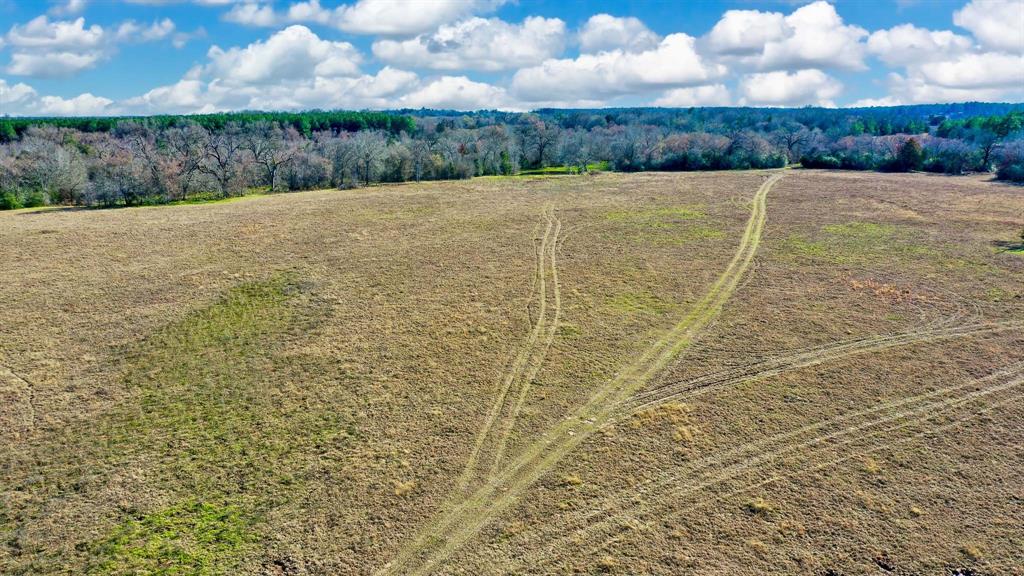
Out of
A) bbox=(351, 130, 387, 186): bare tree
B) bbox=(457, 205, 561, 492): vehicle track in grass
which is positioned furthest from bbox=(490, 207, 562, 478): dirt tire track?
bbox=(351, 130, 387, 186): bare tree

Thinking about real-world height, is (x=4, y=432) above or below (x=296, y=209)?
below

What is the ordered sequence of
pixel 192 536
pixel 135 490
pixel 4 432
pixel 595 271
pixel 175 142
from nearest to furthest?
pixel 192 536
pixel 135 490
pixel 4 432
pixel 595 271
pixel 175 142

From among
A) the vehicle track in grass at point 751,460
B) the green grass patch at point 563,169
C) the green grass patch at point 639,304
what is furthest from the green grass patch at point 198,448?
the green grass patch at point 563,169

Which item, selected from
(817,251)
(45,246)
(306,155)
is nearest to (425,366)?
(817,251)

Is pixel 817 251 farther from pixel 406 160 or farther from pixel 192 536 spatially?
pixel 406 160

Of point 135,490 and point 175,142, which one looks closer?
point 135,490

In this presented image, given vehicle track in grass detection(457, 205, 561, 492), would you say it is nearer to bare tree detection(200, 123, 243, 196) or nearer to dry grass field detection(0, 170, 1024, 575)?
dry grass field detection(0, 170, 1024, 575)

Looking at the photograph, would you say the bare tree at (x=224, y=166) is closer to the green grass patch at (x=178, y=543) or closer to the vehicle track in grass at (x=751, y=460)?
the green grass patch at (x=178, y=543)
